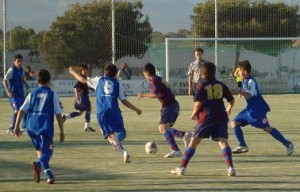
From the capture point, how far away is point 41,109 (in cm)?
970

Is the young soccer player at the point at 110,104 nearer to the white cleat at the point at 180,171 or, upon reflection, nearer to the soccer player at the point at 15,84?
the white cleat at the point at 180,171

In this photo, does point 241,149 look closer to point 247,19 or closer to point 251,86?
point 251,86

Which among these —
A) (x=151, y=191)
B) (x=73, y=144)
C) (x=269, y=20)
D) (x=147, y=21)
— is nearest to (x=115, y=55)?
(x=147, y=21)

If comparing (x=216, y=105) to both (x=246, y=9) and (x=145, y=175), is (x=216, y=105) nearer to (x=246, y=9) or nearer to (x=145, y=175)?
(x=145, y=175)

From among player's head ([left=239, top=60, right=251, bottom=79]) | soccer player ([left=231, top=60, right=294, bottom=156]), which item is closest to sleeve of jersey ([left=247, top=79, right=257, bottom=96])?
soccer player ([left=231, top=60, right=294, bottom=156])

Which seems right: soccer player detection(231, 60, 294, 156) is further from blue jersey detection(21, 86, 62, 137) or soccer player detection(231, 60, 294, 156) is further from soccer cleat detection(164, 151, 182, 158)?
blue jersey detection(21, 86, 62, 137)

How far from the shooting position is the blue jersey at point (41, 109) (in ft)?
31.8

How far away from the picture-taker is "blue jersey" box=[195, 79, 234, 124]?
991 cm

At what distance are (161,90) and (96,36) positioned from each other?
28.7m

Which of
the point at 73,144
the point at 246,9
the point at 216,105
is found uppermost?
the point at 246,9

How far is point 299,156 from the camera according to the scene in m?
12.3

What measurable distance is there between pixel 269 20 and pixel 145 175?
36.1 metres

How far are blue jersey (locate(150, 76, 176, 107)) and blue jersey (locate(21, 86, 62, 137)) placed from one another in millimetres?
2500

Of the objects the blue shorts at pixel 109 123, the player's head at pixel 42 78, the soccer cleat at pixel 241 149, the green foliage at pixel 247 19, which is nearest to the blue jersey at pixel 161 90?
the blue shorts at pixel 109 123
